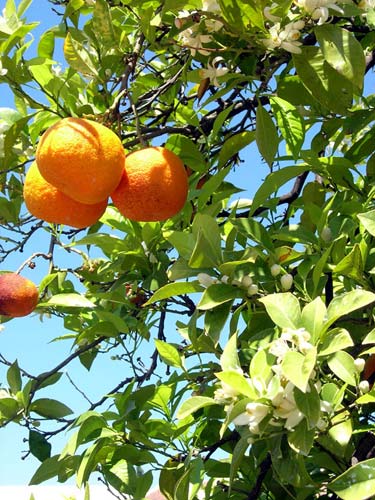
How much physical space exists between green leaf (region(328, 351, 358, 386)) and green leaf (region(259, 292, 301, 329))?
83mm

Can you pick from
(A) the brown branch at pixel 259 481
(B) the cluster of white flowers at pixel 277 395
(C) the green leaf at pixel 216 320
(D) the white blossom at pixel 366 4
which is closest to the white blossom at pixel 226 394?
(B) the cluster of white flowers at pixel 277 395

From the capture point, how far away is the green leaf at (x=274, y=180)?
51.7 inches

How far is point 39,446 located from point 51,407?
10cm

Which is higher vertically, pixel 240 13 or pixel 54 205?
pixel 240 13

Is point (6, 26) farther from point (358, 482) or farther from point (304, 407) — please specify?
point (358, 482)

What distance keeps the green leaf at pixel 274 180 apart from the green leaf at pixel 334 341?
343 mm

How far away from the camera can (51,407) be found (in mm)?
1807

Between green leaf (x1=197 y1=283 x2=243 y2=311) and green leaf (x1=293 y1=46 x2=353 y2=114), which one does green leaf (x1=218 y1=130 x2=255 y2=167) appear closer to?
green leaf (x1=293 y1=46 x2=353 y2=114)

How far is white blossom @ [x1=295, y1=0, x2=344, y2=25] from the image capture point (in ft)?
3.84

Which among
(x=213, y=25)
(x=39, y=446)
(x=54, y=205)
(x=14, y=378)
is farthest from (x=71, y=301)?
(x=213, y=25)

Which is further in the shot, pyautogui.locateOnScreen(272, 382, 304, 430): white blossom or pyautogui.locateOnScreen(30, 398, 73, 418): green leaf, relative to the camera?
pyautogui.locateOnScreen(30, 398, 73, 418): green leaf

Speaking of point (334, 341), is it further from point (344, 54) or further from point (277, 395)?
point (344, 54)

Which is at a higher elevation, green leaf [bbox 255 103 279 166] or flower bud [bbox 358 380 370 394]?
green leaf [bbox 255 103 279 166]

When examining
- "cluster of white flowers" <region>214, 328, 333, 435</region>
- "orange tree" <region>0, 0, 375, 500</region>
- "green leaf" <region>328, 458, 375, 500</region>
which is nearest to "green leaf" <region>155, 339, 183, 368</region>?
"orange tree" <region>0, 0, 375, 500</region>
